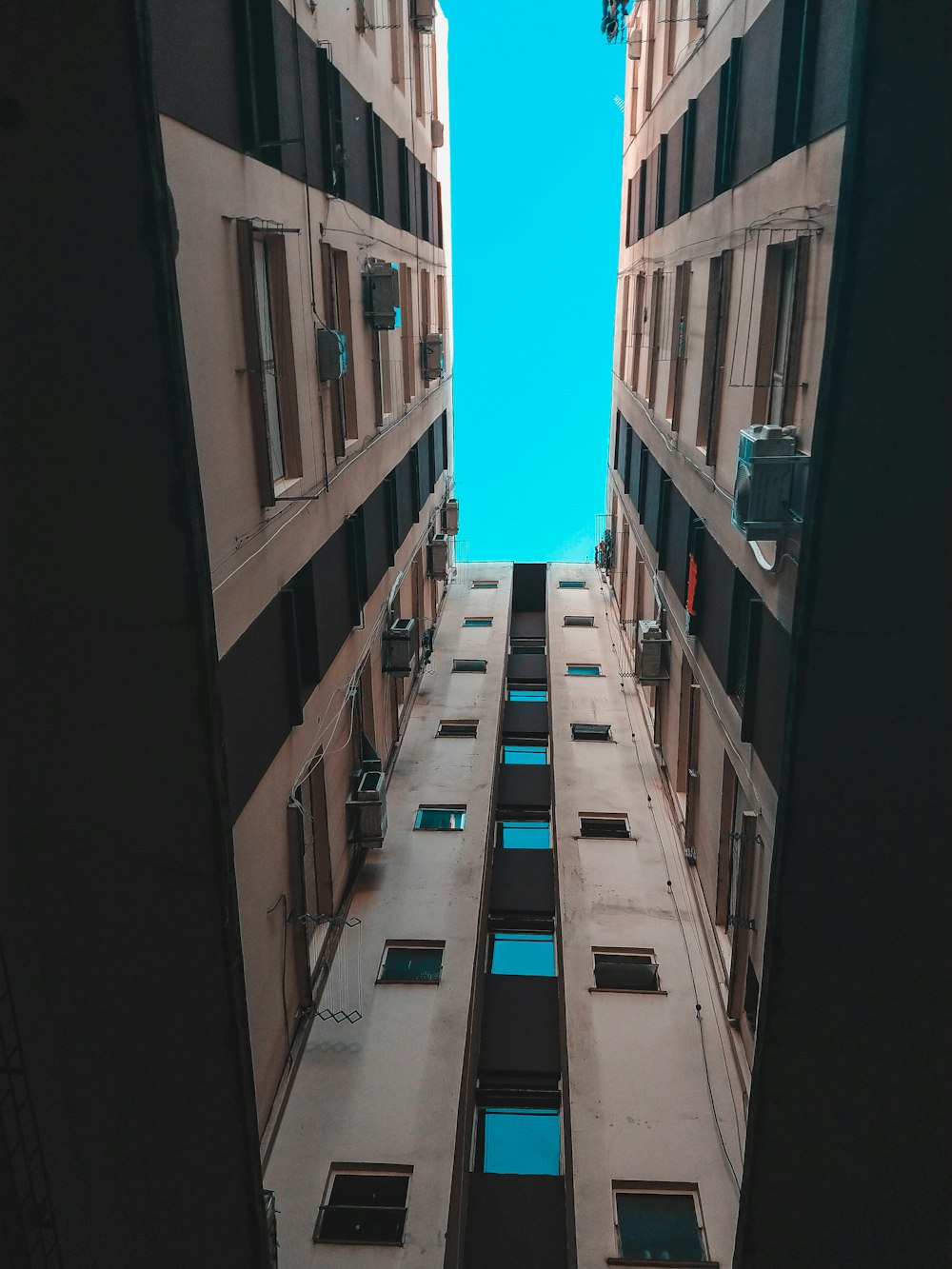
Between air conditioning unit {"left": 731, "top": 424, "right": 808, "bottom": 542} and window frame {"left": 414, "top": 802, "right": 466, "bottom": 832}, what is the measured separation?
24.6 feet

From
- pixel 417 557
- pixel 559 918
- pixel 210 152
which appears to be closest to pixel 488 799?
pixel 559 918

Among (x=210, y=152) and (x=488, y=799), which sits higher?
(x=210, y=152)

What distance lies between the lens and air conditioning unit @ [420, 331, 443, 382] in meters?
18.7

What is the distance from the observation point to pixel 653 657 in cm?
1432

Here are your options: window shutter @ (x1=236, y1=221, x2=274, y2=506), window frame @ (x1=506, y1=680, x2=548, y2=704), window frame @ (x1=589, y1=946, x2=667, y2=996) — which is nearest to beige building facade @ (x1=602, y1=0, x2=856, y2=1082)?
window frame @ (x1=589, y1=946, x2=667, y2=996)

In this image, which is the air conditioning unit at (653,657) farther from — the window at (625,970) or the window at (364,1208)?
the window at (364,1208)

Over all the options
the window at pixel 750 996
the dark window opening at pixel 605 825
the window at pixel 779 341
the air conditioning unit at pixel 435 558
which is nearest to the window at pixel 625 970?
the window at pixel 750 996

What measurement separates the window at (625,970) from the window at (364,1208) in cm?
338

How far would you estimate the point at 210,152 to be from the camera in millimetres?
6762

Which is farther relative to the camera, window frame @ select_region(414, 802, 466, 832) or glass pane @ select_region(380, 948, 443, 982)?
window frame @ select_region(414, 802, 466, 832)

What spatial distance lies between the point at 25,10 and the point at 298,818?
721cm

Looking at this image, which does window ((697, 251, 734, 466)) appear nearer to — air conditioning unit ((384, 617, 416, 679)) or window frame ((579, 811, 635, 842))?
air conditioning unit ((384, 617, 416, 679))

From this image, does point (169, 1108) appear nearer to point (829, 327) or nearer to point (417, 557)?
point (829, 327)

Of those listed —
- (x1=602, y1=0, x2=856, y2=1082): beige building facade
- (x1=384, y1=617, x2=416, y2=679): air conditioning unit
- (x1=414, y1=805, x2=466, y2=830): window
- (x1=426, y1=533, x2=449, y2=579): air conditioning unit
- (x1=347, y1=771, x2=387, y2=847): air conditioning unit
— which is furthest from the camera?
(x1=426, y1=533, x2=449, y2=579): air conditioning unit
